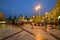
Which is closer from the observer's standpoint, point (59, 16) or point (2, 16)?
point (59, 16)

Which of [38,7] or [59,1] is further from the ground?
[59,1]

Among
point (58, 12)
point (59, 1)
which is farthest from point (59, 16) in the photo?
point (59, 1)

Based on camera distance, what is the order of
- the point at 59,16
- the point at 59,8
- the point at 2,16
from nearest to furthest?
the point at 59,16 → the point at 59,8 → the point at 2,16

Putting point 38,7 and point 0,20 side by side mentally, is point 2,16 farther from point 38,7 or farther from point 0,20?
point 38,7

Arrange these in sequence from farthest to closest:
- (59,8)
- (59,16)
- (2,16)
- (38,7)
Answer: (2,16), (59,8), (59,16), (38,7)

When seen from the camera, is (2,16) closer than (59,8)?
No

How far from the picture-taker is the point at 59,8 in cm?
4612

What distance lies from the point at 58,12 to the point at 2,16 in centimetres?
2932

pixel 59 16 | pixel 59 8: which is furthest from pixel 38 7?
pixel 59 8

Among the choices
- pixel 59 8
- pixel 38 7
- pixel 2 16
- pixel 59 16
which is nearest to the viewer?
pixel 38 7

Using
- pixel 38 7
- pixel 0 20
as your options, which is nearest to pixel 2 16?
pixel 0 20

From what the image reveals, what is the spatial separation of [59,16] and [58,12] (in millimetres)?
2945

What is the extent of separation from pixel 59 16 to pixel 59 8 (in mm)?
4251

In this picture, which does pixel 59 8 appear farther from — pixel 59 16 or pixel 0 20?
pixel 0 20
